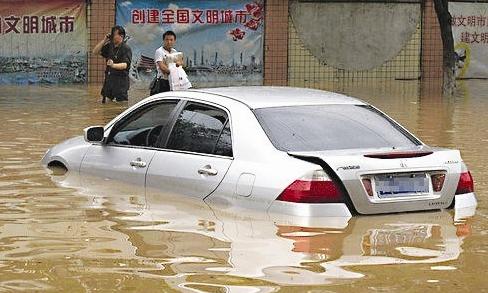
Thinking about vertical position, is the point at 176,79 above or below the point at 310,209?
above

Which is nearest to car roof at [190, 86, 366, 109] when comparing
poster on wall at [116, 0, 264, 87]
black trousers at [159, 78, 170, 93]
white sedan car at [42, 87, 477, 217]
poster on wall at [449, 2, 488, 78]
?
white sedan car at [42, 87, 477, 217]

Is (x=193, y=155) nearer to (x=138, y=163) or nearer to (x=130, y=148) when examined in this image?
(x=138, y=163)

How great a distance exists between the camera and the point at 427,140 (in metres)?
14.8

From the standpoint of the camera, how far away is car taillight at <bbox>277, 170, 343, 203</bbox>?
7.27m

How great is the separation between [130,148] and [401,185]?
258cm

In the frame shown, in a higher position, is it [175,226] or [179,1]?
[179,1]

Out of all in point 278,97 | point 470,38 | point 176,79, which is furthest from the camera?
point 470,38

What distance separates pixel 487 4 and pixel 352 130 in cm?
2316

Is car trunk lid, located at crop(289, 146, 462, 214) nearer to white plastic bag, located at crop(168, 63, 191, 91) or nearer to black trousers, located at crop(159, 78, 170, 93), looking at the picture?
white plastic bag, located at crop(168, 63, 191, 91)

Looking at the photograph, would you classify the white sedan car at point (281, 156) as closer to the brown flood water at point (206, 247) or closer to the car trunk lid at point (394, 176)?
the car trunk lid at point (394, 176)

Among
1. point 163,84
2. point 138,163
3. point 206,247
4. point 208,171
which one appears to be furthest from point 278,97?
point 163,84

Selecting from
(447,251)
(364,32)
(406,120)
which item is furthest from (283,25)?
(447,251)

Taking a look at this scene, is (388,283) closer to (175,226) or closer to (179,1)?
(175,226)

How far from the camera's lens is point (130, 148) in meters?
9.15
